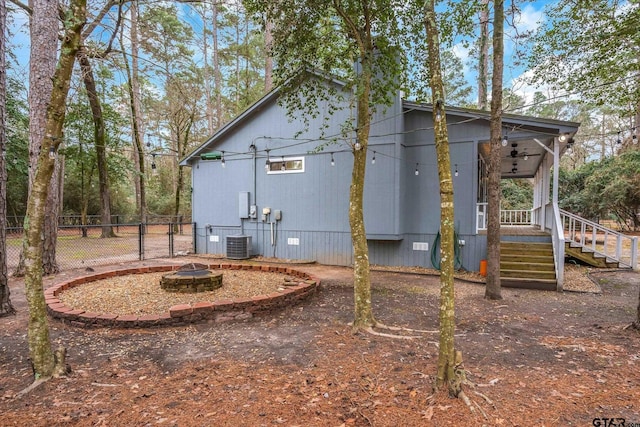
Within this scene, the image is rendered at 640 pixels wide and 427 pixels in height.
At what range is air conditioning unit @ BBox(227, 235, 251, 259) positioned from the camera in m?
9.63

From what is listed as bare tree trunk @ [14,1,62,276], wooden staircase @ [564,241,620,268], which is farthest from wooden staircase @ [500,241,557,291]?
bare tree trunk @ [14,1,62,276]

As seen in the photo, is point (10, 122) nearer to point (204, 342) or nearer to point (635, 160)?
point (204, 342)

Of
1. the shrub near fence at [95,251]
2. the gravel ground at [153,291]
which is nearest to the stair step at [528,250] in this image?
the gravel ground at [153,291]

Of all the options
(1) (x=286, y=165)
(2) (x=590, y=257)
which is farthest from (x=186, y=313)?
(2) (x=590, y=257)

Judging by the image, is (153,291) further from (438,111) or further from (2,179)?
(438,111)

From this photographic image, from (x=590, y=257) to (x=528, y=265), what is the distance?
2432mm

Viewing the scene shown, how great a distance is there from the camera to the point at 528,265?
685 centimetres

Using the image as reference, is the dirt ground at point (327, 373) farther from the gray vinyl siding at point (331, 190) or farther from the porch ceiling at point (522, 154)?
the porch ceiling at point (522, 154)

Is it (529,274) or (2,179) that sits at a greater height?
(2,179)

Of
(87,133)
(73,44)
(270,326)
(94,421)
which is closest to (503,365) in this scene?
(270,326)

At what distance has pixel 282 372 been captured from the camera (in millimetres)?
2896

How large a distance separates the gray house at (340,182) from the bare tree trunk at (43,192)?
407cm

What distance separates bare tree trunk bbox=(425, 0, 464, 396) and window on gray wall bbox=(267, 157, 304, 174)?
6713mm

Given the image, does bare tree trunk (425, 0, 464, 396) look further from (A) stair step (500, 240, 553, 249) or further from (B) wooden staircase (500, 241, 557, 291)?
(A) stair step (500, 240, 553, 249)
